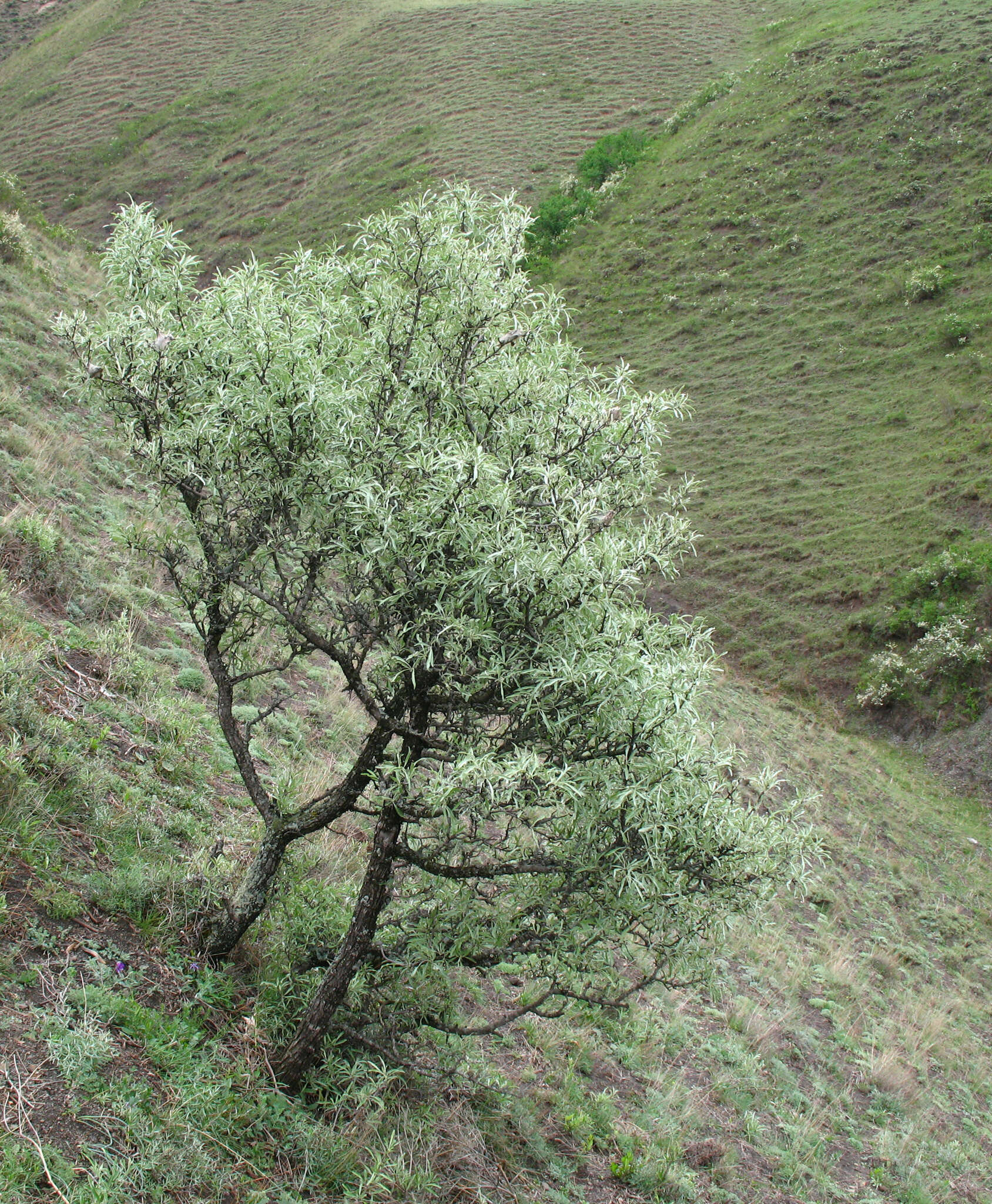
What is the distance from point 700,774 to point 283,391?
263 cm

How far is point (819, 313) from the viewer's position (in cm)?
2848

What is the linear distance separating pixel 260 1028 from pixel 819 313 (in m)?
29.8

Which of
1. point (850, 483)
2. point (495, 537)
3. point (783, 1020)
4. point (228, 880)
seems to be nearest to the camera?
point (495, 537)

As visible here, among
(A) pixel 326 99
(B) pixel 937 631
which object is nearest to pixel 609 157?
(A) pixel 326 99

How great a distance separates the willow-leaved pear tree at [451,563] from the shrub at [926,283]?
27365 millimetres

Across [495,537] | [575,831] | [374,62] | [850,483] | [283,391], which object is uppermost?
[374,62]

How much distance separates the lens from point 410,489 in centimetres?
380

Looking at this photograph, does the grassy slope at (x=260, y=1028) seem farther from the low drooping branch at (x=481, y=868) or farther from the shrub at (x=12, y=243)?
the shrub at (x=12, y=243)

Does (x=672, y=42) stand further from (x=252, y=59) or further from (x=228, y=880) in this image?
(x=228, y=880)

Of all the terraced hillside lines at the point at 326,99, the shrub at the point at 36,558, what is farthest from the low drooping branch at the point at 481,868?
the terraced hillside lines at the point at 326,99

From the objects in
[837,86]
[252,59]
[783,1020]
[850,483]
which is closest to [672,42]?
[837,86]

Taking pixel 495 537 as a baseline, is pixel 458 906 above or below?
below

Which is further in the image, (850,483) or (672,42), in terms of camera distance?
(672,42)

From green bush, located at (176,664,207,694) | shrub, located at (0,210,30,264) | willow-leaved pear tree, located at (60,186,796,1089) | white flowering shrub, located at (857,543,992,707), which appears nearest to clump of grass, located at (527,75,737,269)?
white flowering shrub, located at (857,543,992,707)
